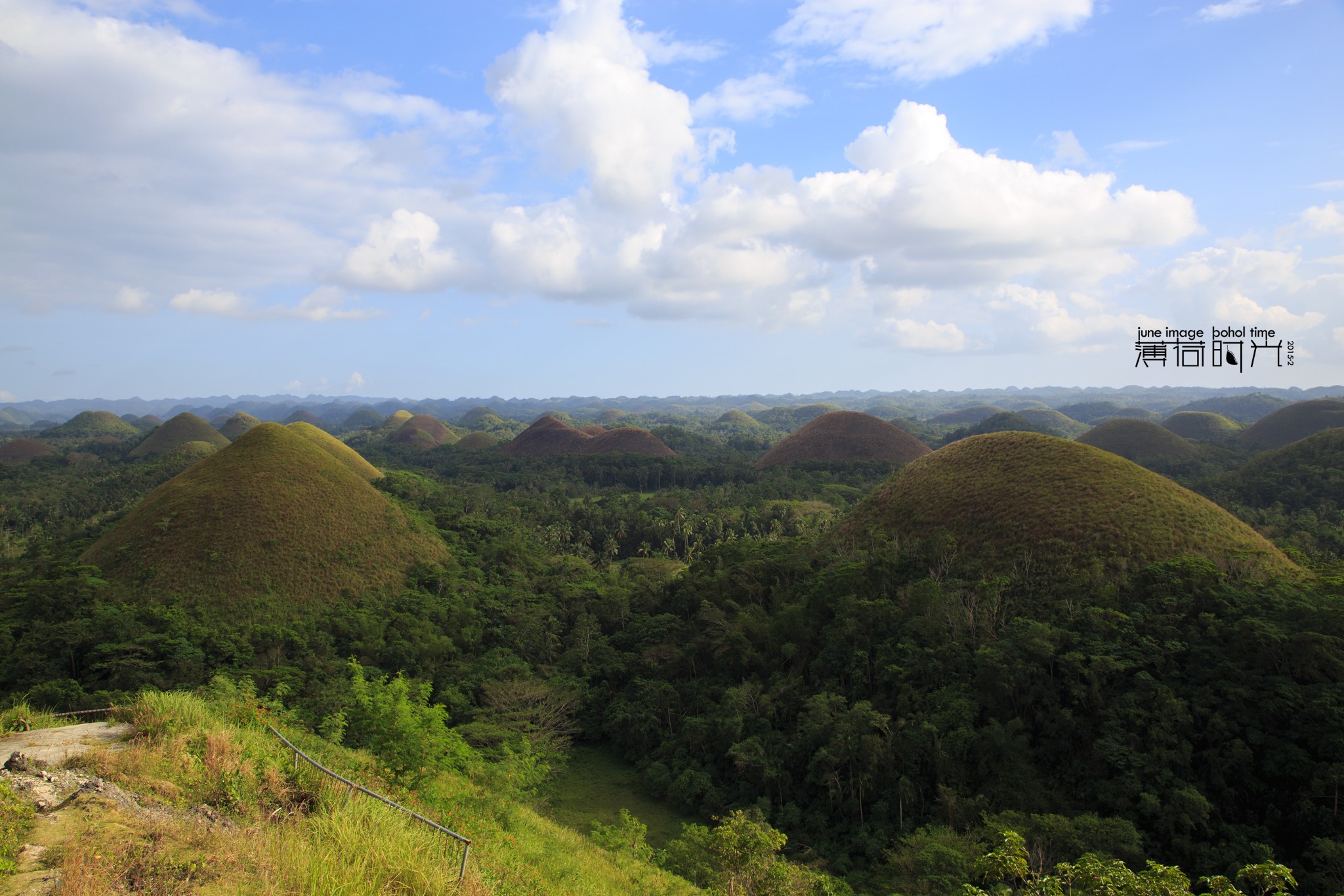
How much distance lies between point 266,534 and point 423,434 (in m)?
90.9

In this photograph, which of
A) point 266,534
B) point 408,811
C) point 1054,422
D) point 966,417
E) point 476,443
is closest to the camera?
point 408,811

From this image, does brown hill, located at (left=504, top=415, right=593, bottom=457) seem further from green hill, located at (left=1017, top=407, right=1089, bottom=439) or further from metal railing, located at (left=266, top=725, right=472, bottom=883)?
green hill, located at (left=1017, top=407, right=1089, bottom=439)

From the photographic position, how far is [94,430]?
122m

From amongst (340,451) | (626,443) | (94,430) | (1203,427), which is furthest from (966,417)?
(94,430)

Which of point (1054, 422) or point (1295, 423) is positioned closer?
point (1295, 423)

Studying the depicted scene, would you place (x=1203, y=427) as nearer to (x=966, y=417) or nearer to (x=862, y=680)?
(x=966, y=417)

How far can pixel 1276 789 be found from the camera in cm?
1192

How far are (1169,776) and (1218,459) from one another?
6731 centimetres

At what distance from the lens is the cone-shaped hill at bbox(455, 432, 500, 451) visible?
100250mm

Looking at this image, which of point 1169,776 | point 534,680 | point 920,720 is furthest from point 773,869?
point 534,680

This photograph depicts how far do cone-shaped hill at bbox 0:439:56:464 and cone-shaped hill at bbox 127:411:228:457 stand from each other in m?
13.5

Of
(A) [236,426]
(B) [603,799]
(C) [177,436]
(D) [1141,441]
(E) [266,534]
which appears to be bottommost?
(B) [603,799]

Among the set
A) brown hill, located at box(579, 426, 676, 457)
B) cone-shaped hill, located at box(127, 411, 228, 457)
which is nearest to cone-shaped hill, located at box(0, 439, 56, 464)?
cone-shaped hill, located at box(127, 411, 228, 457)

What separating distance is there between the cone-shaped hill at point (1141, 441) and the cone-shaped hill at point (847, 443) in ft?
64.9
